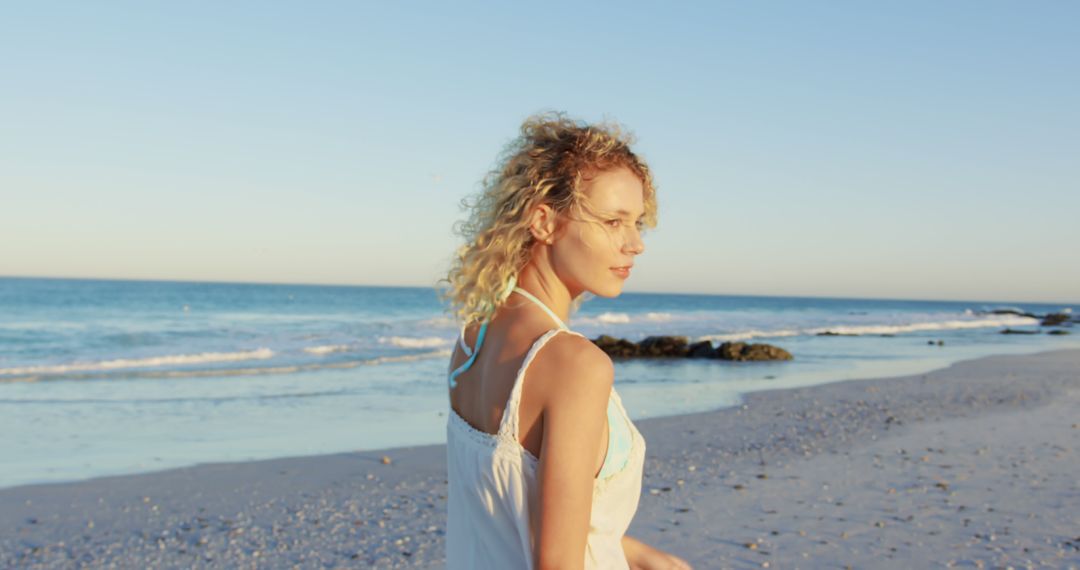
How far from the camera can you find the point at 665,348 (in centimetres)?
2441

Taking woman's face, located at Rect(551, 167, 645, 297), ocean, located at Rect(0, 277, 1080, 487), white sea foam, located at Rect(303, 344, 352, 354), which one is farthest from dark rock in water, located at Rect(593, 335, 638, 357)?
woman's face, located at Rect(551, 167, 645, 297)

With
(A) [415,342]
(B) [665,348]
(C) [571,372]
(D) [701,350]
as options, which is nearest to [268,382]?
(A) [415,342]

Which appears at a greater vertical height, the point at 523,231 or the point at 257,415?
the point at 523,231

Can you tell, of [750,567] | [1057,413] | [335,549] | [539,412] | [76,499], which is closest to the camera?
[539,412]

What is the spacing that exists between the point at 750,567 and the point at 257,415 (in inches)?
342

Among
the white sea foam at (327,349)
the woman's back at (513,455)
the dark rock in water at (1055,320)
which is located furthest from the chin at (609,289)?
the dark rock in water at (1055,320)

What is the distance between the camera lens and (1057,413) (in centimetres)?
1231

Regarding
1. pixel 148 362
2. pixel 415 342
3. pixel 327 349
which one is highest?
pixel 415 342

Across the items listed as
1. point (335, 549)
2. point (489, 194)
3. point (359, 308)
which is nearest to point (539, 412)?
point (489, 194)

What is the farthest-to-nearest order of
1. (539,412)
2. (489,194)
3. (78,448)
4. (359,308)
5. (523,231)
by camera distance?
(359,308) → (78,448) → (489,194) → (523,231) → (539,412)

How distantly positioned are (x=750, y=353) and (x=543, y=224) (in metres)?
22.4

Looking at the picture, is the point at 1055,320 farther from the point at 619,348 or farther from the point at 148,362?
the point at 148,362

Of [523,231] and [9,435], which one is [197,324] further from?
[523,231]

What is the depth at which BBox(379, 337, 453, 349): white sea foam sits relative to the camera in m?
27.1
